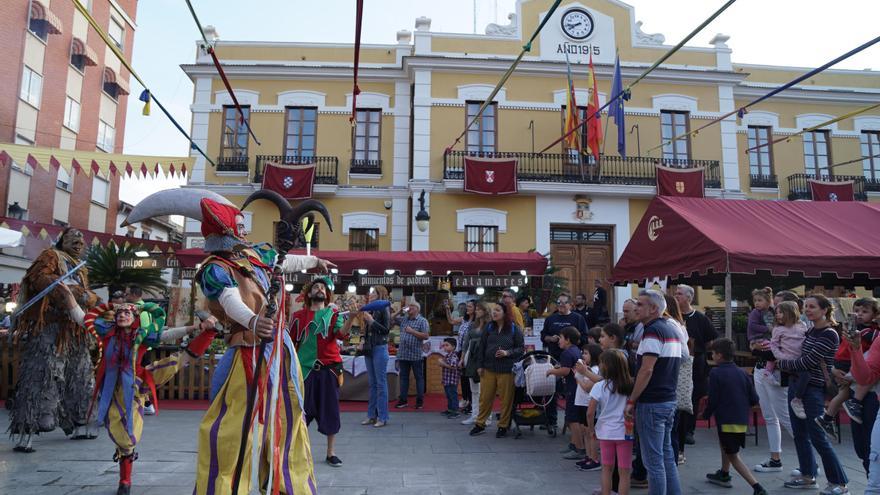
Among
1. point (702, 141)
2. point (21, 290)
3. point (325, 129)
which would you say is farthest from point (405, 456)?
point (702, 141)

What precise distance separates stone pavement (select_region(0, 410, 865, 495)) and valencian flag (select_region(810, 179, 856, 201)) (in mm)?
13498

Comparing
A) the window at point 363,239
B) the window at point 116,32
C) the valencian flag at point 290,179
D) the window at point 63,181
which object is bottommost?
the window at point 363,239

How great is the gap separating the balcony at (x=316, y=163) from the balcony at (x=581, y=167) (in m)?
3.46

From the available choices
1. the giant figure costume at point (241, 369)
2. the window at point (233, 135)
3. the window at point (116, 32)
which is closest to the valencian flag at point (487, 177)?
the window at point (233, 135)

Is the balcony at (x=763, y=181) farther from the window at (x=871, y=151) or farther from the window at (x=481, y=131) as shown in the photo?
the window at (x=481, y=131)

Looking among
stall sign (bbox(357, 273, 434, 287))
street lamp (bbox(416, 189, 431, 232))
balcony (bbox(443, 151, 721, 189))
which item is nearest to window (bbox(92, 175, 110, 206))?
street lamp (bbox(416, 189, 431, 232))

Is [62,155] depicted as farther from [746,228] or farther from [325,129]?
[746,228]

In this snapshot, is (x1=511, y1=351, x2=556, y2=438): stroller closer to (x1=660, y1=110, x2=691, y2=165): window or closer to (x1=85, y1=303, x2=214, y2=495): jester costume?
(x1=85, y1=303, x2=214, y2=495): jester costume

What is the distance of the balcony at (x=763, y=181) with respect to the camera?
60.8 ft

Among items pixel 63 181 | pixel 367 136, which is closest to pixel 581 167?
pixel 367 136

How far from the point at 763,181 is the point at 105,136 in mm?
26061

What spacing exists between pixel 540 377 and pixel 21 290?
19.5ft

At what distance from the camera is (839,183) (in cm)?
1834

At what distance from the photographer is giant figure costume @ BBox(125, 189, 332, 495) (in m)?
3.50
